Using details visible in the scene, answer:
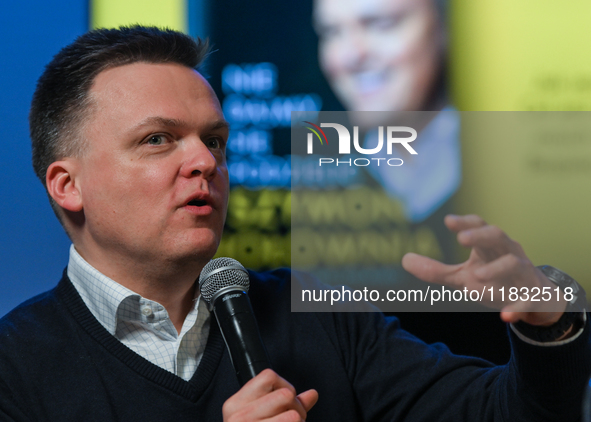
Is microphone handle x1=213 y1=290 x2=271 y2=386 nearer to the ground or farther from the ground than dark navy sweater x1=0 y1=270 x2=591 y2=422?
farther from the ground

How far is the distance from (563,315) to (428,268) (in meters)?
0.28

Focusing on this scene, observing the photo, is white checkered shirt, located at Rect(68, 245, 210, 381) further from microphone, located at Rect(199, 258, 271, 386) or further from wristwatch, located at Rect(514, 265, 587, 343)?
wristwatch, located at Rect(514, 265, 587, 343)

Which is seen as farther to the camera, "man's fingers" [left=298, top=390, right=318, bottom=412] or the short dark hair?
the short dark hair

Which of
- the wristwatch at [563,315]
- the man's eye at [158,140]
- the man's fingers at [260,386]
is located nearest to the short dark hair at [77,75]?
the man's eye at [158,140]

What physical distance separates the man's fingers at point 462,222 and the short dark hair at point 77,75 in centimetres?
80

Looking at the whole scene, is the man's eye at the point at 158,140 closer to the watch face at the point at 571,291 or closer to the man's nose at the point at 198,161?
the man's nose at the point at 198,161

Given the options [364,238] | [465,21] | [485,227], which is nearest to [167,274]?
[485,227]

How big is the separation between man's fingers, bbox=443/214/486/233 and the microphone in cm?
37

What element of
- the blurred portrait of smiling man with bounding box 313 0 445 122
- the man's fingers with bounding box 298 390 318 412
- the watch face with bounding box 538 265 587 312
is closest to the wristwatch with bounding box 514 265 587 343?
the watch face with bounding box 538 265 587 312

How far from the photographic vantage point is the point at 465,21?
77.2 inches

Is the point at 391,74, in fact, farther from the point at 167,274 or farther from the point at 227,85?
the point at 167,274

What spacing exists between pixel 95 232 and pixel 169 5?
1.11m

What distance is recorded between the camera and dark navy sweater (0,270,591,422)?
1.01 meters

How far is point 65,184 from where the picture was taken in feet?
4.12
